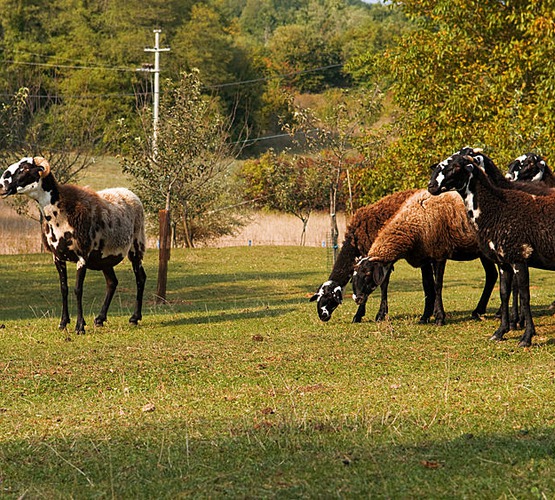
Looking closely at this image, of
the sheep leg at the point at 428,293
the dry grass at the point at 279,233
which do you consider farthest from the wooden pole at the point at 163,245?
the dry grass at the point at 279,233

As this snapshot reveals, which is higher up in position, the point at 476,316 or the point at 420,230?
the point at 420,230

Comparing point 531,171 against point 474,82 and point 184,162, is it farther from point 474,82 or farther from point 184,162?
point 474,82

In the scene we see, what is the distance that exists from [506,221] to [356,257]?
11.9 feet

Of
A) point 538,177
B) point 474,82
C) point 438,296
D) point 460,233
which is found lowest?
point 438,296

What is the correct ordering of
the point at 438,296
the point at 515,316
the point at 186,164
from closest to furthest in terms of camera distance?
the point at 515,316 < the point at 438,296 < the point at 186,164

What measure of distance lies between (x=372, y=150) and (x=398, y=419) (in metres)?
24.7

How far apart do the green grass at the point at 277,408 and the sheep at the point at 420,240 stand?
820mm

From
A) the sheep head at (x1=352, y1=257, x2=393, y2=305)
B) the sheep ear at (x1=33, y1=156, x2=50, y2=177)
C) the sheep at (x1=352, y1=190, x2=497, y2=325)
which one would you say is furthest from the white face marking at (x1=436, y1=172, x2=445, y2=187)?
the sheep ear at (x1=33, y1=156, x2=50, y2=177)

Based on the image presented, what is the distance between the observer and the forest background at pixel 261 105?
27203 mm

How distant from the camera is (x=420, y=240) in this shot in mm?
14289

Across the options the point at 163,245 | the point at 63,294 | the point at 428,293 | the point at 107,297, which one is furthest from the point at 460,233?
the point at 163,245

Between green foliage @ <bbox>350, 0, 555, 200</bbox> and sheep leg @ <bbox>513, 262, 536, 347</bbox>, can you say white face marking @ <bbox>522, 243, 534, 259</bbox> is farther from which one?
green foliage @ <bbox>350, 0, 555, 200</bbox>

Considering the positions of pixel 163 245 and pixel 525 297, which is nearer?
pixel 525 297

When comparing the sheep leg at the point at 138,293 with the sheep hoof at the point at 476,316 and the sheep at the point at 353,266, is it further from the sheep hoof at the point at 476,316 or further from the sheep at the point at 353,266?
the sheep hoof at the point at 476,316
